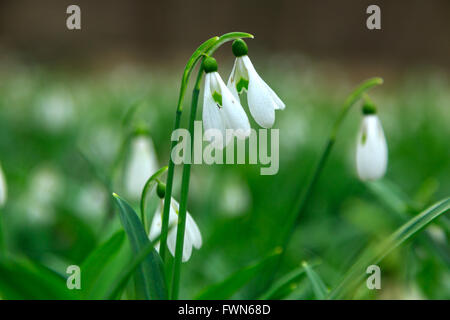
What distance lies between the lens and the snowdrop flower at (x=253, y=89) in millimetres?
864

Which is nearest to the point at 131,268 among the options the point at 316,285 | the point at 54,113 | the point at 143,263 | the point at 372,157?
the point at 143,263

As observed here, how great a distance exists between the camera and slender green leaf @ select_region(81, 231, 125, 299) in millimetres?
1082

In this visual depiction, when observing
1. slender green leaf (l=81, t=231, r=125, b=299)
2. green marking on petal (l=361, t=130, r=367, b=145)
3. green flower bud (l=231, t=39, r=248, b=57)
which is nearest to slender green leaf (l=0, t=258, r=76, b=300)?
slender green leaf (l=81, t=231, r=125, b=299)

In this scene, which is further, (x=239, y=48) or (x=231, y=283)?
(x=231, y=283)

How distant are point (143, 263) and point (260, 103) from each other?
35 centimetres

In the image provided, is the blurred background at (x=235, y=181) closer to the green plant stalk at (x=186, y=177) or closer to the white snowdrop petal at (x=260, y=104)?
the green plant stalk at (x=186, y=177)

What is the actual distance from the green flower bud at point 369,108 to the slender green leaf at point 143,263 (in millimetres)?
581

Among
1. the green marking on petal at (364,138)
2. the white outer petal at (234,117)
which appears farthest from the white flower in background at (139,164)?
the white outer petal at (234,117)

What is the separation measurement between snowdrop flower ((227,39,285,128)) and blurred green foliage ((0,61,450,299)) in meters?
0.51

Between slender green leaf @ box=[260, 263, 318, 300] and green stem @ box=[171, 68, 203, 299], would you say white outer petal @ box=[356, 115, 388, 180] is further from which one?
green stem @ box=[171, 68, 203, 299]

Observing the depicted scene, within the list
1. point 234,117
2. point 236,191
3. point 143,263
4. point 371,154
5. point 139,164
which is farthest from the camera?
point 236,191

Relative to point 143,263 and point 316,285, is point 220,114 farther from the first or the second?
point 316,285

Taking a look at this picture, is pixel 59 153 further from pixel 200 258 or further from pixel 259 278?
pixel 259 278

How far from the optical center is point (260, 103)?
87 cm
